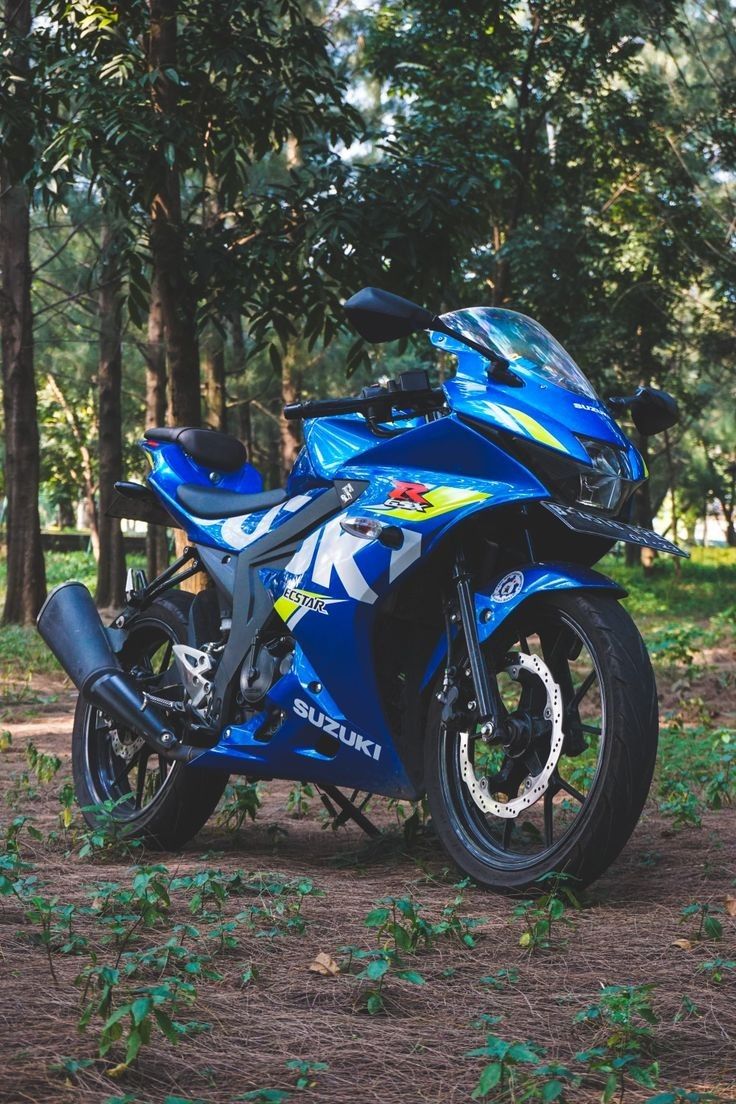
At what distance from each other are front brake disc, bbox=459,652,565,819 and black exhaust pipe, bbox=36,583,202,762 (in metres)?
1.00

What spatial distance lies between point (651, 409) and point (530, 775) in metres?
1.16

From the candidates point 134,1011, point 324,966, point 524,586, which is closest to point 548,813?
point 524,586

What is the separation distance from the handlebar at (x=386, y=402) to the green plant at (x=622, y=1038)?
178cm

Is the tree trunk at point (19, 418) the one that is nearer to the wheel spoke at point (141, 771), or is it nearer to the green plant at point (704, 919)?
the wheel spoke at point (141, 771)

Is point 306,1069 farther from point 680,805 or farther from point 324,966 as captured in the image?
point 680,805

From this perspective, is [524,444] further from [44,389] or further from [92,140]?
[44,389]

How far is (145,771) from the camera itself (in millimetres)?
4879

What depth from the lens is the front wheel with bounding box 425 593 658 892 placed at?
329 cm

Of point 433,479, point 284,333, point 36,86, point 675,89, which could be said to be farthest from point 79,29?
point 675,89

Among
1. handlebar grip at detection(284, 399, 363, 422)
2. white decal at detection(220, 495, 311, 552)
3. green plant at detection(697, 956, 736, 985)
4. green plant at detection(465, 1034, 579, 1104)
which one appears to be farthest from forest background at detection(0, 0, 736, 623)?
green plant at detection(465, 1034, 579, 1104)

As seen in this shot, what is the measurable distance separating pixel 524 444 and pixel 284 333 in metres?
5.62

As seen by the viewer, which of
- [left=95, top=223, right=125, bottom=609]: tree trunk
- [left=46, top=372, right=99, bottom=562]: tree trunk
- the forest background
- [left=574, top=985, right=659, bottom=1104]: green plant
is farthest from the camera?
[left=46, top=372, right=99, bottom=562]: tree trunk

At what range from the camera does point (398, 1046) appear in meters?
2.43

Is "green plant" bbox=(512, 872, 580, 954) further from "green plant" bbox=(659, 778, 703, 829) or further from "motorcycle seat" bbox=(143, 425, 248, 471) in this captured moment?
"motorcycle seat" bbox=(143, 425, 248, 471)
